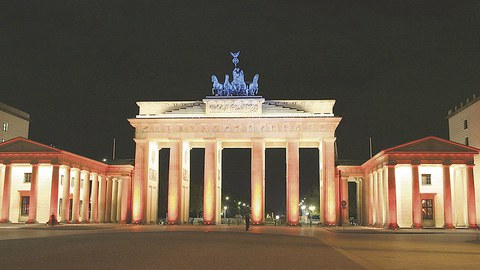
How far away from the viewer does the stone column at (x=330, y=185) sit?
67812 millimetres

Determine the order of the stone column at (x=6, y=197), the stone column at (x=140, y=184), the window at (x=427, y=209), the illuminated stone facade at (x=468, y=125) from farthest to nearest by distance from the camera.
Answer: the stone column at (x=140, y=184) < the illuminated stone facade at (x=468, y=125) < the window at (x=427, y=209) < the stone column at (x=6, y=197)

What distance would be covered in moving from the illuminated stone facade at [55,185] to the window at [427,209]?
37928mm

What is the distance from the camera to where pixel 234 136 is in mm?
69562

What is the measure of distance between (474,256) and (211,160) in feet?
162

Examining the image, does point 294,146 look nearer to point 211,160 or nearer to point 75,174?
point 211,160

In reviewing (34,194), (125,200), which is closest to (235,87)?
(125,200)

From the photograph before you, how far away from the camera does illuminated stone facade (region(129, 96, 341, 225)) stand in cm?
6875

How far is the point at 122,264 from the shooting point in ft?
56.2

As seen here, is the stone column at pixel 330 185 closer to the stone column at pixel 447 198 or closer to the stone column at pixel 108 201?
the stone column at pixel 447 198

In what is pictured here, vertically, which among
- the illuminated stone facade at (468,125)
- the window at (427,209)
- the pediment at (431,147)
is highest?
the illuminated stone facade at (468,125)

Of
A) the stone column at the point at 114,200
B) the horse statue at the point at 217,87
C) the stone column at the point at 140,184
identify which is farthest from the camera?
the stone column at the point at 114,200

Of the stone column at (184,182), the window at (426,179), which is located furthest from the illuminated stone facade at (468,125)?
the stone column at (184,182)

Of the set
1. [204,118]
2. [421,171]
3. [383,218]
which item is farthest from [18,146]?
[421,171]

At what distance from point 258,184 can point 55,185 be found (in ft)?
80.9
